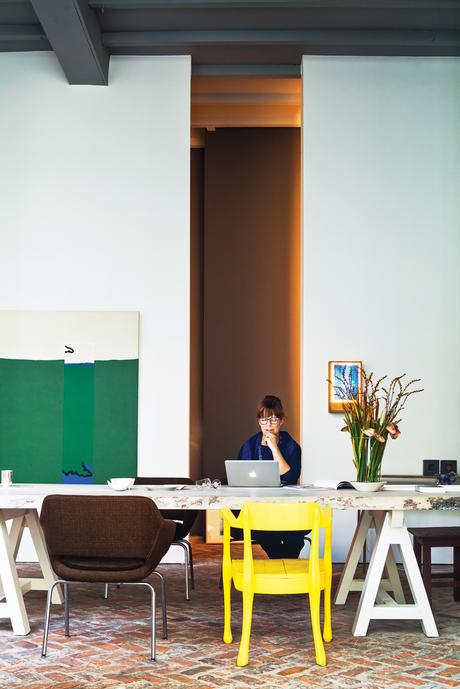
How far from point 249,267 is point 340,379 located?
2933 mm

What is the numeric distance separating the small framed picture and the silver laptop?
2.27 meters

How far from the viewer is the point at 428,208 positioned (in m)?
6.94

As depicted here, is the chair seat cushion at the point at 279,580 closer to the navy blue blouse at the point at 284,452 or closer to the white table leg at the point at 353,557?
the white table leg at the point at 353,557

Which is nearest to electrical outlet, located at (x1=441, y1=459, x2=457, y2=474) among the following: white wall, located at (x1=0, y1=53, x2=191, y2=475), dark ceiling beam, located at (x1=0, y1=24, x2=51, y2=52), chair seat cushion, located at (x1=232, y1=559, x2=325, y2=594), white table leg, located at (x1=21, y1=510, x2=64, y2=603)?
white wall, located at (x1=0, y1=53, x2=191, y2=475)

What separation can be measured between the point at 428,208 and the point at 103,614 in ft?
14.1

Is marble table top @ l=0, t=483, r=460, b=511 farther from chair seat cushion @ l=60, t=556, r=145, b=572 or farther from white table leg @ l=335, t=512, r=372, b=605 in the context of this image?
white table leg @ l=335, t=512, r=372, b=605

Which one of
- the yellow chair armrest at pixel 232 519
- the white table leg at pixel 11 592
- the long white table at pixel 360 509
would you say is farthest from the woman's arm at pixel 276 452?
the white table leg at pixel 11 592

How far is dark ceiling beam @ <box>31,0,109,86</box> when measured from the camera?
18.8 ft

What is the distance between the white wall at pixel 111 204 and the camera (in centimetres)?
680

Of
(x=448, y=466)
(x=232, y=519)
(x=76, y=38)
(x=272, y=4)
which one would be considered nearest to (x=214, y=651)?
(x=232, y=519)

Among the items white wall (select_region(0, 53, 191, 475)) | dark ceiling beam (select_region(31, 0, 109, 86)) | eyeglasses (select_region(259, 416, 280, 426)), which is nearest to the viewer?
eyeglasses (select_region(259, 416, 280, 426))

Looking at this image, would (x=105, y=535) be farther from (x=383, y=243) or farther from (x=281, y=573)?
(x=383, y=243)

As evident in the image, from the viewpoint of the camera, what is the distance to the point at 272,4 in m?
6.17

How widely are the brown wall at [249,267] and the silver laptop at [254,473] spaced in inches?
185
